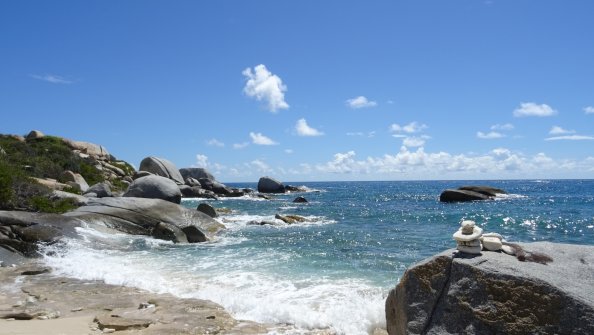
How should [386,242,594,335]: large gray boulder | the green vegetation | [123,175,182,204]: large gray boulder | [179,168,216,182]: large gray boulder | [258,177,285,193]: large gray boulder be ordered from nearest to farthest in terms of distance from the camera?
[386,242,594,335]: large gray boulder, the green vegetation, [123,175,182,204]: large gray boulder, [179,168,216,182]: large gray boulder, [258,177,285,193]: large gray boulder

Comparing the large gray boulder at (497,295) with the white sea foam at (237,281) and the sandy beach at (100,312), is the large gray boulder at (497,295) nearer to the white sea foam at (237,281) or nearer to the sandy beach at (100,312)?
the white sea foam at (237,281)

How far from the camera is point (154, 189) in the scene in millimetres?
26047

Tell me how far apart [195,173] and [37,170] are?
108ft

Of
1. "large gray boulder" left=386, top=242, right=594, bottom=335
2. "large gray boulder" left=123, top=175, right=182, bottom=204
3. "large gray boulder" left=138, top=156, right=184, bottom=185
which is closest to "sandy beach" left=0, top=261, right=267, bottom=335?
"large gray boulder" left=386, top=242, right=594, bottom=335

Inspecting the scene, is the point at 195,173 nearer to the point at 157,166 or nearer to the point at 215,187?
the point at 215,187

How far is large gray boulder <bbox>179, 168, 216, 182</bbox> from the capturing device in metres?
63.6

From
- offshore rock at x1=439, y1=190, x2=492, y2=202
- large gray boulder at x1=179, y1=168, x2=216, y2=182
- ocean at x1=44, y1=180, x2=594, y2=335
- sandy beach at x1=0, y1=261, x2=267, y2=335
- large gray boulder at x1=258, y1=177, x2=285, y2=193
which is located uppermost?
large gray boulder at x1=179, y1=168, x2=216, y2=182

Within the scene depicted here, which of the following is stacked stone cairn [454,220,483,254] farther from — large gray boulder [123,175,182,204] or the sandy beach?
large gray boulder [123,175,182,204]

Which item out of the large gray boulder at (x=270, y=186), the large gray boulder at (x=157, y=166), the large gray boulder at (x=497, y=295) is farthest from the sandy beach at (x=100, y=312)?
the large gray boulder at (x=270, y=186)

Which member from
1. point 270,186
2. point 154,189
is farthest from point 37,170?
point 270,186

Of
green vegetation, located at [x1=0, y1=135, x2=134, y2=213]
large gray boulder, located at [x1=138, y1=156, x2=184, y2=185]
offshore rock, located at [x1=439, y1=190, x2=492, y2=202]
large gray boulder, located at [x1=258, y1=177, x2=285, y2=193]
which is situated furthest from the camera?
large gray boulder, located at [x1=258, y1=177, x2=285, y2=193]

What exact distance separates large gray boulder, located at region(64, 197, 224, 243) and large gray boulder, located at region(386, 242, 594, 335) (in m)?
13.6

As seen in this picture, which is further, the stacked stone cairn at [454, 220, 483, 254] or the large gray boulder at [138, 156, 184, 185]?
the large gray boulder at [138, 156, 184, 185]

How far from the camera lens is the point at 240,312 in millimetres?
8414
